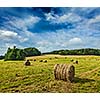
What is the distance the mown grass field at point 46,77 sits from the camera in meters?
5.83

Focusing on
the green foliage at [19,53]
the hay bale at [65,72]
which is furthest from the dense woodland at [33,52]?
the hay bale at [65,72]

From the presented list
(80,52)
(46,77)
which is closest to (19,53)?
(46,77)

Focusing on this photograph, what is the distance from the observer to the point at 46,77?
5.90 metres

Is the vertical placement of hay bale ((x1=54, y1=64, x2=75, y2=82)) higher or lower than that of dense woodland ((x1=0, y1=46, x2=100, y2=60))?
lower

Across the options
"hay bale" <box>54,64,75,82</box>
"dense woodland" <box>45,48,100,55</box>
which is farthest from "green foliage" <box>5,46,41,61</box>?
"hay bale" <box>54,64,75,82</box>

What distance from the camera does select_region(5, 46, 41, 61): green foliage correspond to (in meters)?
5.92

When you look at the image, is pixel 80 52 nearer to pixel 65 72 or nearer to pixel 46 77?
pixel 65 72

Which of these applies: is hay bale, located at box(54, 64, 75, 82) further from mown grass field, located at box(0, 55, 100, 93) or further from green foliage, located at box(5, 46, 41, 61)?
green foliage, located at box(5, 46, 41, 61)

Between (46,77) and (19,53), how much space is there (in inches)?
20.9

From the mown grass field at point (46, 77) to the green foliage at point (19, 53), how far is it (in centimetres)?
7

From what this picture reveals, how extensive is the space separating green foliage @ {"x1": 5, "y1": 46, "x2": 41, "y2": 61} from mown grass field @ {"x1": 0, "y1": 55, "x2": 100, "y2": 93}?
7 centimetres

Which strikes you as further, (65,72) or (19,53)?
(19,53)
